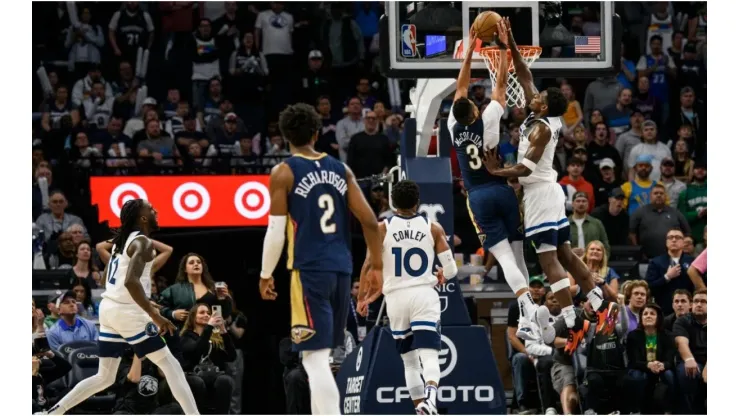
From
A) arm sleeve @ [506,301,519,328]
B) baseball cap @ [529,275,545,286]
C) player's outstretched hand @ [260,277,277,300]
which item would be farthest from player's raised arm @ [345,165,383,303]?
baseball cap @ [529,275,545,286]

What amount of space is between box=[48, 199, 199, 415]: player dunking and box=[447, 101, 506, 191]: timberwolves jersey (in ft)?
8.60

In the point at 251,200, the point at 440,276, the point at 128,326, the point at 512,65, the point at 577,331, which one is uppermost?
the point at 512,65

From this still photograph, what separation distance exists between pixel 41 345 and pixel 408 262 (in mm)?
4790

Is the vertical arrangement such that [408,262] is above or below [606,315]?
above

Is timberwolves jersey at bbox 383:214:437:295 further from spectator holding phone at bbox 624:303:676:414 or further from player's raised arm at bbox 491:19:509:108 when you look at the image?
spectator holding phone at bbox 624:303:676:414

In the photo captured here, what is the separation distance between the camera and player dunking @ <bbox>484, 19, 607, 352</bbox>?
12718 mm

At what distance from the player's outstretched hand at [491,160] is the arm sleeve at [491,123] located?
0.17ft

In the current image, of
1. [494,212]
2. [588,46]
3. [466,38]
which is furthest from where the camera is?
[588,46]

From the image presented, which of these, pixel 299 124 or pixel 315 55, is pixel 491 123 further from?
pixel 315 55

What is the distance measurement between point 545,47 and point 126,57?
998 centimetres

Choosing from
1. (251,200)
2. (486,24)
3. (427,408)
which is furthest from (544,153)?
(251,200)

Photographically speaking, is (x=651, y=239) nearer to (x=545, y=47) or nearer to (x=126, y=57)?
(x=545, y=47)

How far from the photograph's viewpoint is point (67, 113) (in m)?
21.5

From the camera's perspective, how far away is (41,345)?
15.9 meters
